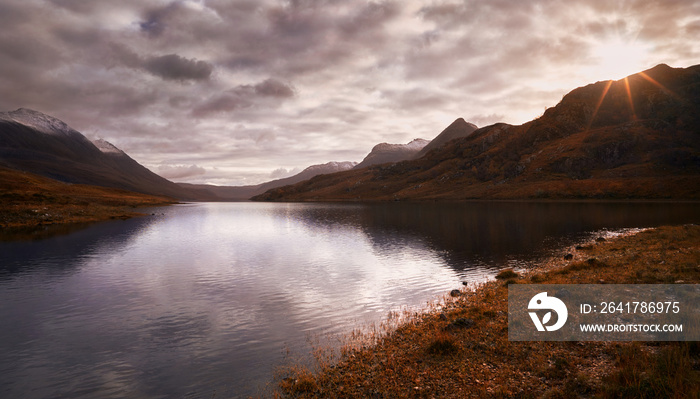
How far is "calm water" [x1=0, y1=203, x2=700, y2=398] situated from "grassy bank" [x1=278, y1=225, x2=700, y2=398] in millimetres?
3469

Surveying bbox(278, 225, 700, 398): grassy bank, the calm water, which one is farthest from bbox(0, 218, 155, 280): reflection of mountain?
bbox(278, 225, 700, 398): grassy bank

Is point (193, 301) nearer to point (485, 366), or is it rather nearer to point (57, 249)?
point (485, 366)

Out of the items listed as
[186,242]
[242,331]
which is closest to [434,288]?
[242,331]

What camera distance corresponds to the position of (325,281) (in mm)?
35125

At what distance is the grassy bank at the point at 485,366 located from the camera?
11711mm

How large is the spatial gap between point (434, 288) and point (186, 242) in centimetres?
5514

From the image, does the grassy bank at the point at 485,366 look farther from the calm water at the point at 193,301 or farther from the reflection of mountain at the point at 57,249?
the reflection of mountain at the point at 57,249

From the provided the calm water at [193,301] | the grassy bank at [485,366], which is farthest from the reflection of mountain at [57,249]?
the grassy bank at [485,366]

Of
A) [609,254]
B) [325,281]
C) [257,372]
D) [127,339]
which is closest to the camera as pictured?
[257,372]

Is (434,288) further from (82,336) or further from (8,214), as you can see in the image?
(8,214)

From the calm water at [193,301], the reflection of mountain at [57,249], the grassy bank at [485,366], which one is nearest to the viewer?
the grassy bank at [485,366]

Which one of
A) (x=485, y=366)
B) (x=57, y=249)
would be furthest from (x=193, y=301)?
(x=57, y=249)

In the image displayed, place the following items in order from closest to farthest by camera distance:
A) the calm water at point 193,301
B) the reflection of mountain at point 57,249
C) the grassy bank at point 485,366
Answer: the grassy bank at point 485,366
the calm water at point 193,301
the reflection of mountain at point 57,249

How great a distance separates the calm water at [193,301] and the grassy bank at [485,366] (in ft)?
11.4
